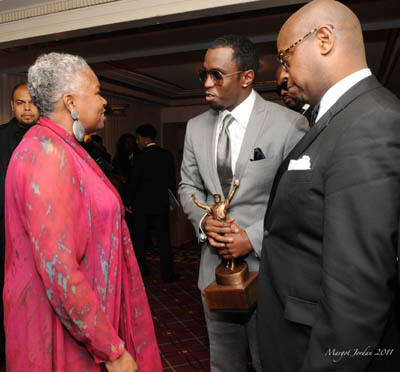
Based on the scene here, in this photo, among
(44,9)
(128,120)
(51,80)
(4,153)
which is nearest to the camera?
(51,80)

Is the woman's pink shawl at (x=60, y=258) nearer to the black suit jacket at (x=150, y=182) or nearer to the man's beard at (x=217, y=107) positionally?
the man's beard at (x=217, y=107)

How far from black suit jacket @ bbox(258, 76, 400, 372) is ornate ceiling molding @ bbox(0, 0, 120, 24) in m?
2.67

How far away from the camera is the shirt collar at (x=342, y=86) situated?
1053mm

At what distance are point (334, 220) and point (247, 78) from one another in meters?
1.12

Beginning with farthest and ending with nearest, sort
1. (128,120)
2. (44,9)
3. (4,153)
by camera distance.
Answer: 1. (128,120)
2. (44,9)
3. (4,153)

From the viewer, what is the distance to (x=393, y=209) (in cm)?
87

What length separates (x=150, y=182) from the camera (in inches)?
201

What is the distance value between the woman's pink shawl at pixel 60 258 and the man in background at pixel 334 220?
53 cm

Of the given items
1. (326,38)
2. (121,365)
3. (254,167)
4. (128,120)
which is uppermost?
(326,38)

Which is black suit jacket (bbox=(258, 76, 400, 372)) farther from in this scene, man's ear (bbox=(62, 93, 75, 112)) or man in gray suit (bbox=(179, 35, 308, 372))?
man's ear (bbox=(62, 93, 75, 112))

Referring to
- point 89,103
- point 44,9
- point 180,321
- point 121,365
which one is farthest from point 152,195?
point 121,365

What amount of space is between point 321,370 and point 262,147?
1017 mm

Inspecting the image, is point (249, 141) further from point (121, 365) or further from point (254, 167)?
point (121, 365)

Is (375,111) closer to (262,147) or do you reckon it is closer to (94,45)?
(262,147)
